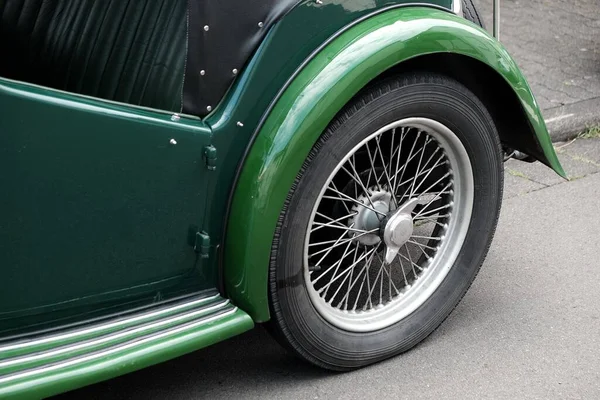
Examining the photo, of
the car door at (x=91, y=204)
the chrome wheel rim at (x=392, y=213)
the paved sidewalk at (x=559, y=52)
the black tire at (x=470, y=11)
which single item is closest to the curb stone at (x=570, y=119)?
the paved sidewalk at (x=559, y=52)

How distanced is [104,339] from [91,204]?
33cm

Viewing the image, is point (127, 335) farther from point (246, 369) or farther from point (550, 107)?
point (550, 107)

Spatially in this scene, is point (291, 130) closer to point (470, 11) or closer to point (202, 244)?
point (202, 244)

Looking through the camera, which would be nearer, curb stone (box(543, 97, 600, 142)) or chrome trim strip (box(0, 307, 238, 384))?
chrome trim strip (box(0, 307, 238, 384))

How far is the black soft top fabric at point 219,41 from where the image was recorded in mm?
2221

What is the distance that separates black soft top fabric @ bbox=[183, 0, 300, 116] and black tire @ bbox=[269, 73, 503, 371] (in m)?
0.31

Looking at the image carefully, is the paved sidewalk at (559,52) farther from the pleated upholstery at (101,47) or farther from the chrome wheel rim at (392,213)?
the pleated upholstery at (101,47)

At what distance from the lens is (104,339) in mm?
2201

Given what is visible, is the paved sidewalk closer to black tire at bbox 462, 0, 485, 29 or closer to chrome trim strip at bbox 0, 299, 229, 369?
black tire at bbox 462, 0, 485, 29

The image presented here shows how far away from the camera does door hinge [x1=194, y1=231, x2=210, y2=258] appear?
2314 millimetres

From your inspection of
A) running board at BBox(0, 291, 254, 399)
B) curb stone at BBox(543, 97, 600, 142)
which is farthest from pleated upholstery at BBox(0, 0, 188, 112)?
curb stone at BBox(543, 97, 600, 142)

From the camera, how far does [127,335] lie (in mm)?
2232

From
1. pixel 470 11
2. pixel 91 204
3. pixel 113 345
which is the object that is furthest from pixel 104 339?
pixel 470 11

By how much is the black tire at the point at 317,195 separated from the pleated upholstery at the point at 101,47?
0.42m
